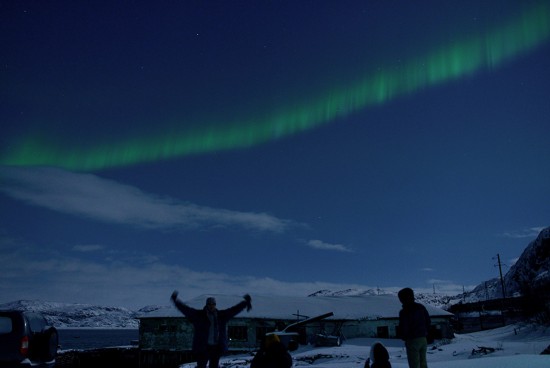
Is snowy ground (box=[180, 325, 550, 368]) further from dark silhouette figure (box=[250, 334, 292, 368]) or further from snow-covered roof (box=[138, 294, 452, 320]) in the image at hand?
dark silhouette figure (box=[250, 334, 292, 368])

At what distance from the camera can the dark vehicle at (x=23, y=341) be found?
Result: 7.09 meters

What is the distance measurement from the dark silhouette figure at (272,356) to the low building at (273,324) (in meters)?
33.3

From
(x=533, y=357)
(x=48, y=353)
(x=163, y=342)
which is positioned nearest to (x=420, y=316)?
(x=533, y=357)

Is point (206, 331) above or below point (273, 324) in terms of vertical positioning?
above

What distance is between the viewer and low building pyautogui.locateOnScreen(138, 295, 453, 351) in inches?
1473

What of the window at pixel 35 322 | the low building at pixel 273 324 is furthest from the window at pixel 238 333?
the window at pixel 35 322

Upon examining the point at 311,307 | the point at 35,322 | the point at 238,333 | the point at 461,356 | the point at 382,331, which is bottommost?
the point at 382,331

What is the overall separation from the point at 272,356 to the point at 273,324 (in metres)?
35.2

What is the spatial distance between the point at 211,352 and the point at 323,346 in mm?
29850

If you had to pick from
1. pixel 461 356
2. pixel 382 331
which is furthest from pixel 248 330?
pixel 461 356

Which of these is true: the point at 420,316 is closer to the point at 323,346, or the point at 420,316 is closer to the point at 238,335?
the point at 323,346

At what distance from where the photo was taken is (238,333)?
3725 centimetres

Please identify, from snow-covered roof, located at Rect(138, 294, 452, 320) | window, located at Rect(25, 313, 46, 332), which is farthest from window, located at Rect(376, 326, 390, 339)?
window, located at Rect(25, 313, 46, 332)

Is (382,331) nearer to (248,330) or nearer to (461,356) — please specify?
(248,330)
